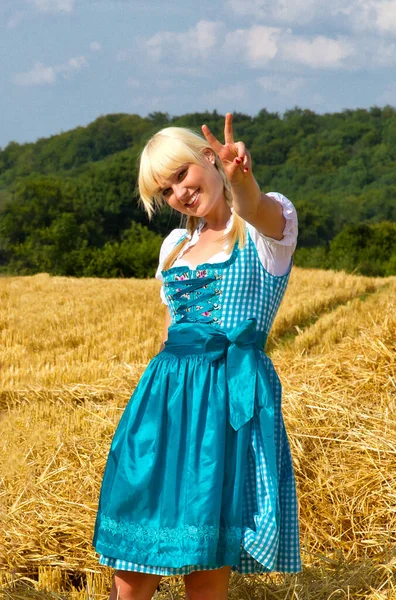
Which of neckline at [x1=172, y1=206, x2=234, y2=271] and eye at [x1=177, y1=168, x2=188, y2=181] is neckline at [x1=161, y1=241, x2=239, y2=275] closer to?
neckline at [x1=172, y1=206, x2=234, y2=271]

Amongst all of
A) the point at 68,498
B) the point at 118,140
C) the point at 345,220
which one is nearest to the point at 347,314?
the point at 68,498

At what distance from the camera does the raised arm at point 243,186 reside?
2139 mm

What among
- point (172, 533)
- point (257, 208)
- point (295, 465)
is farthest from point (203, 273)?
point (295, 465)

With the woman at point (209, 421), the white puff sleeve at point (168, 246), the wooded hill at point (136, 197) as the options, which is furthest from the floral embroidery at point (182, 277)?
the wooded hill at point (136, 197)

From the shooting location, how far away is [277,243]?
7.86ft

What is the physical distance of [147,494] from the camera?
224cm

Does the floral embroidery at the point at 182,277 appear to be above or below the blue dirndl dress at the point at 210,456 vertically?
above

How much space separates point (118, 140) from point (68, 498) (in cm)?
4677

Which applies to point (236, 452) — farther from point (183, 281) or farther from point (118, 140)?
point (118, 140)

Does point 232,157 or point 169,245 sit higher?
point 232,157

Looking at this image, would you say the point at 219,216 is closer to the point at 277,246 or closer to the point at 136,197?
the point at 277,246

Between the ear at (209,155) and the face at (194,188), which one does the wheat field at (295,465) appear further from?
the ear at (209,155)

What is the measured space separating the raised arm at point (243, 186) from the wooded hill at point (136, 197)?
25.2m

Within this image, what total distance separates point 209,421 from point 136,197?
29.3 m
